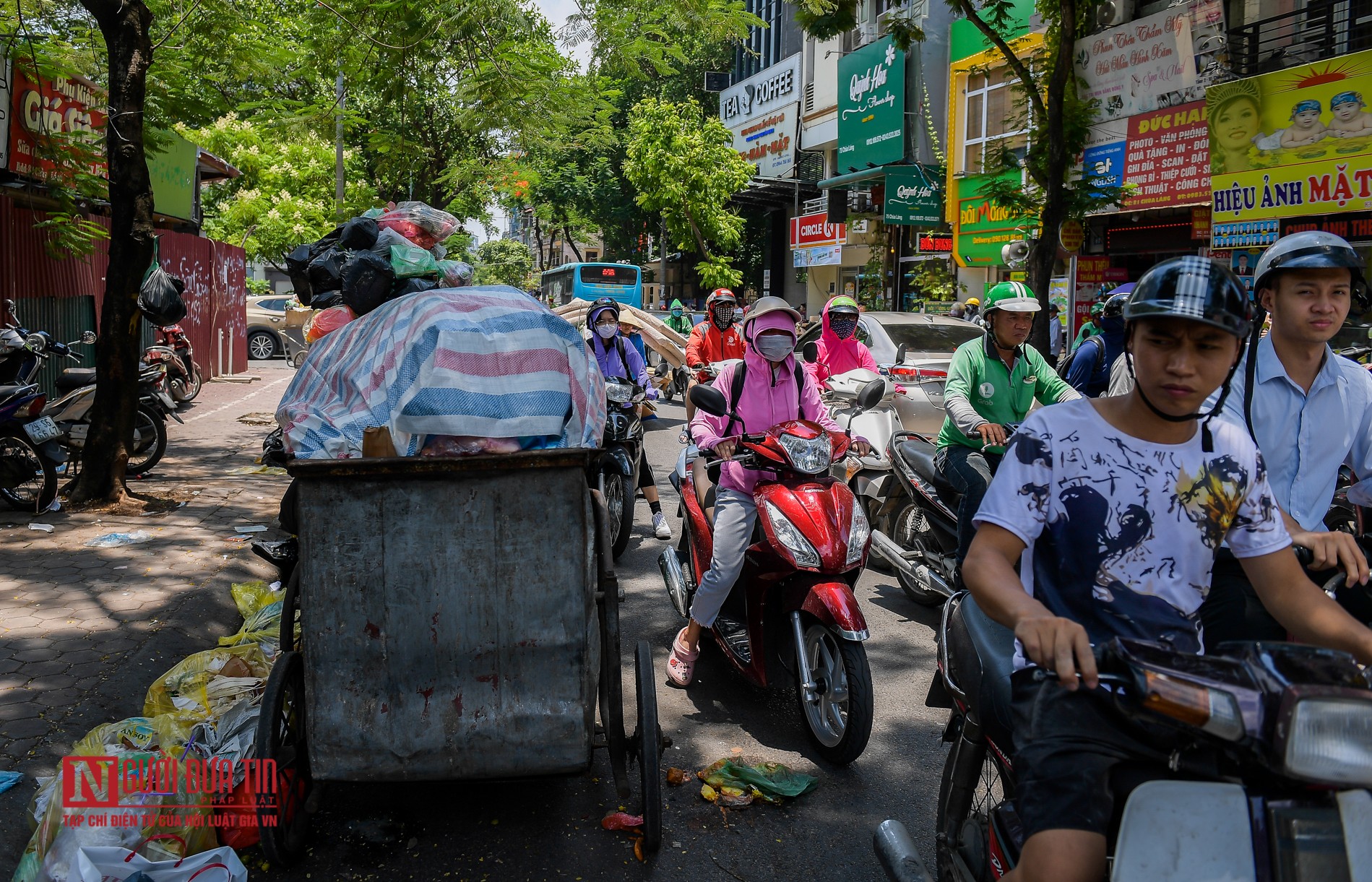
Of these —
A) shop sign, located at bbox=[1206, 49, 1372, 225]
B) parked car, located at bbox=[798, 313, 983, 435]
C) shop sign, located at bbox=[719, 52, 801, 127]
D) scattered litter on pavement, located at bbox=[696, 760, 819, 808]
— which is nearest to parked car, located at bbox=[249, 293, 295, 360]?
parked car, located at bbox=[798, 313, 983, 435]

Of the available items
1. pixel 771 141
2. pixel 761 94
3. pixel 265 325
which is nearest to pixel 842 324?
pixel 265 325

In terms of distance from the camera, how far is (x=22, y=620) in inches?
200

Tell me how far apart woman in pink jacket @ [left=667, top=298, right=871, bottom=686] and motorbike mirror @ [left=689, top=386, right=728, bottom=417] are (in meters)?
0.16

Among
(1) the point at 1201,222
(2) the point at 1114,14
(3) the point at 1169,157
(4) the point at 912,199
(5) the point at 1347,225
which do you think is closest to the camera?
(5) the point at 1347,225

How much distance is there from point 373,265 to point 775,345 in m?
1.81

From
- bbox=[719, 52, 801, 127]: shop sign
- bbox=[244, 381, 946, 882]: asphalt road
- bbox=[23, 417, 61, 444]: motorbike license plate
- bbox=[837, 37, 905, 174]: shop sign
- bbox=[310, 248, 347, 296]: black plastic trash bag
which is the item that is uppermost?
bbox=[719, 52, 801, 127]: shop sign

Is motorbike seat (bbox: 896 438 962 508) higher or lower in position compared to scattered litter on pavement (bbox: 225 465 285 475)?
higher

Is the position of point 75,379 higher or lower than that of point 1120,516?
higher

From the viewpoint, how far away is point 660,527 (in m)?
7.73

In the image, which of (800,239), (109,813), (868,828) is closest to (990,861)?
(868,828)

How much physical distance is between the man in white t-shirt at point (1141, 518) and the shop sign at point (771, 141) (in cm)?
3354

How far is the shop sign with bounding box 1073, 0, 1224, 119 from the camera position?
48.8 ft

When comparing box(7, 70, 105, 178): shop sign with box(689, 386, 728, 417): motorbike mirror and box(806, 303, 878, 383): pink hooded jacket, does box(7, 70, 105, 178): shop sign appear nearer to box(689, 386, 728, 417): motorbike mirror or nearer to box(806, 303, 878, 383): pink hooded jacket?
box(806, 303, 878, 383): pink hooded jacket

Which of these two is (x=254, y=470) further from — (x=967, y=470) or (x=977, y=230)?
(x=977, y=230)
